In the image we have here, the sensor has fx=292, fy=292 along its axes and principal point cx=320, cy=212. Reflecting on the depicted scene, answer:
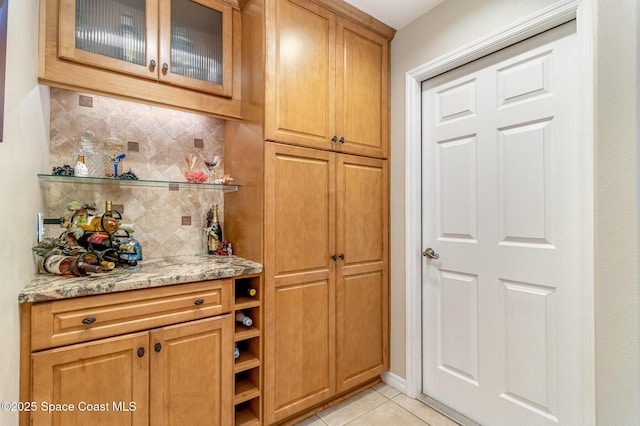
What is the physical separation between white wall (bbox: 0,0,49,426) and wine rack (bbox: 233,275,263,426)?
82 centimetres

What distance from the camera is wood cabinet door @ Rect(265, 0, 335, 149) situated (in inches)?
64.8

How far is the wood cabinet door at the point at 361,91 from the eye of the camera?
6.37 feet

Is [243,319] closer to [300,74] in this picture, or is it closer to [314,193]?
[314,193]

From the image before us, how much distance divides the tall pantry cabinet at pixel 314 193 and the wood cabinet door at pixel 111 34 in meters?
0.52

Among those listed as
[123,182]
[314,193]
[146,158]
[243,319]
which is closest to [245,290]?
[243,319]

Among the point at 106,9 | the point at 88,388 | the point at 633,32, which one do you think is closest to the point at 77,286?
the point at 88,388

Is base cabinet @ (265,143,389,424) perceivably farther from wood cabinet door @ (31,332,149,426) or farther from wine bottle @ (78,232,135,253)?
wine bottle @ (78,232,135,253)

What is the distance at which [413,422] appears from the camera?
5.87 feet

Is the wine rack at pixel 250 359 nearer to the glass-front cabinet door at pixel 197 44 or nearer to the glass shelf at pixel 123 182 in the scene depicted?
the glass shelf at pixel 123 182

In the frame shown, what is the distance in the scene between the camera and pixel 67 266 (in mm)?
1262

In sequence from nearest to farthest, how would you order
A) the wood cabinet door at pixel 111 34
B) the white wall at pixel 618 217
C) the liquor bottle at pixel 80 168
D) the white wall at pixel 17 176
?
the white wall at pixel 17 176 < the white wall at pixel 618 217 < the wood cabinet door at pixel 111 34 < the liquor bottle at pixel 80 168

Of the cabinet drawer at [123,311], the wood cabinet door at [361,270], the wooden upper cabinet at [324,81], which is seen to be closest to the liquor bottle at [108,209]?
the cabinet drawer at [123,311]

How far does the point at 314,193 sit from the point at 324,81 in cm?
72

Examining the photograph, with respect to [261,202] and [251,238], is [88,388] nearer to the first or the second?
[251,238]
